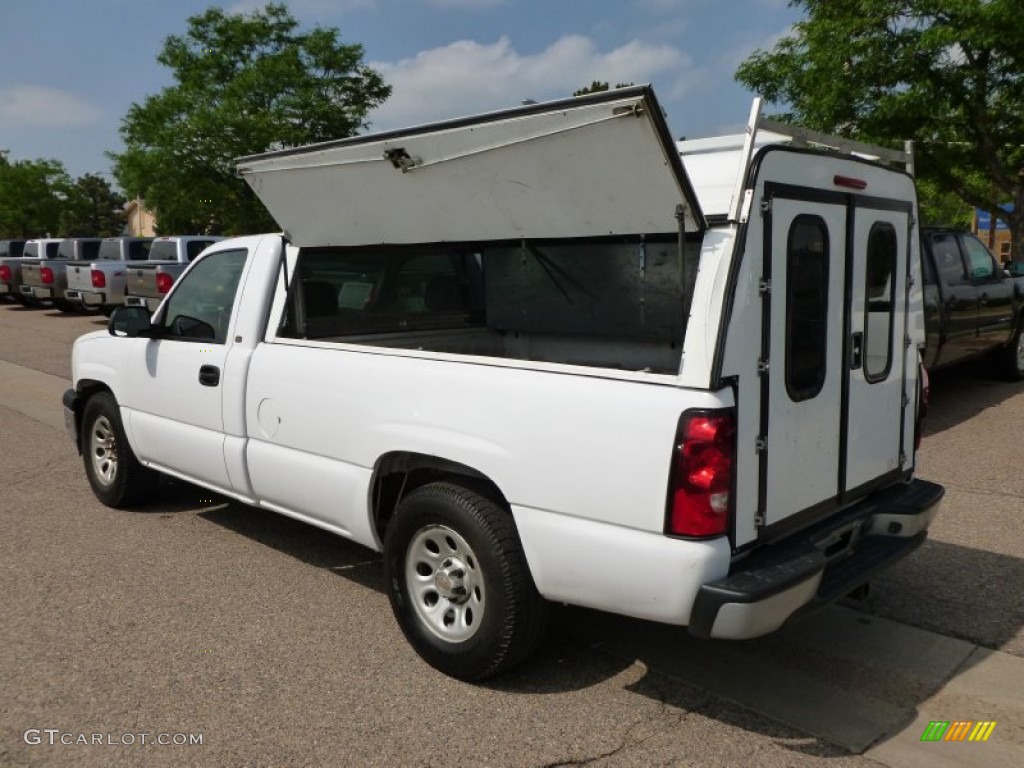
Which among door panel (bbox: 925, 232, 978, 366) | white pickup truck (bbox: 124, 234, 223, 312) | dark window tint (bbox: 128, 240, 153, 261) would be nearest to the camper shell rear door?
door panel (bbox: 925, 232, 978, 366)

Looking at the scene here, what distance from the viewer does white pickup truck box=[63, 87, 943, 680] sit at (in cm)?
295

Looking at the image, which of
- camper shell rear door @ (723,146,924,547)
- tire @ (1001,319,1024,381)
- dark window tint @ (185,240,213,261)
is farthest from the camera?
dark window tint @ (185,240,213,261)

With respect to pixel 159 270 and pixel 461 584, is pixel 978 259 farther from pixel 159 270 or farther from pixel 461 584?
pixel 159 270

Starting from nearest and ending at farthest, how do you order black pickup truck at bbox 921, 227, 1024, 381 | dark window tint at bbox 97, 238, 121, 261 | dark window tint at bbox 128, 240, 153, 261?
black pickup truck at bbox 921, 227, 1024, 381 < dark window tint at bbox 128, 240, 153, 261 < dark window tint at bbox 97, 238, 121, 261

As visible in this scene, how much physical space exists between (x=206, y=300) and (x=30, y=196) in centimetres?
5550

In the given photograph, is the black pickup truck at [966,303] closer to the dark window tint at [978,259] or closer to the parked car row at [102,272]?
the dark window tint at [978,259]

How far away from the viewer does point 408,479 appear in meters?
3.91

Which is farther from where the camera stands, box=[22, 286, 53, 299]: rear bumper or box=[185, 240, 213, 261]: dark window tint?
box=[22, 286, 53, 299]: rear bumper

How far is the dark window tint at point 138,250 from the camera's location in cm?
2062

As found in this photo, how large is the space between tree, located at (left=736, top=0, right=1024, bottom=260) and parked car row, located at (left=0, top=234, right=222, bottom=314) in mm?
10841

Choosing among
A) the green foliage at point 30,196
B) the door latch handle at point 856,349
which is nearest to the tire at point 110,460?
the door latch handle at point 856,349

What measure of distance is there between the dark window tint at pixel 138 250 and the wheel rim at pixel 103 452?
1588 cm

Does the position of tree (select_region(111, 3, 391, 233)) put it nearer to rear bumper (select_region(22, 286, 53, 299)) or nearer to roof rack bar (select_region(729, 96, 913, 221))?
rear bumper (select_region(22, 286, 53, 299))

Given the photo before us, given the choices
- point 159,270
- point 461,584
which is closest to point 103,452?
point 461,584
